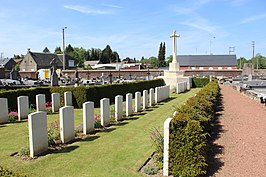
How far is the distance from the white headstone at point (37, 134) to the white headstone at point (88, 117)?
1.79 meters

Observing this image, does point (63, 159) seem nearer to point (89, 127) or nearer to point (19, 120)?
point (89, 127)

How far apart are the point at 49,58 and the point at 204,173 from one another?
2897 inches

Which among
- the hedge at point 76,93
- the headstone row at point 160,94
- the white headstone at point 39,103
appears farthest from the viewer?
the headstone row at point 160,94

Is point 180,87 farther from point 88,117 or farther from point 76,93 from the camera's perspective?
point 88,117

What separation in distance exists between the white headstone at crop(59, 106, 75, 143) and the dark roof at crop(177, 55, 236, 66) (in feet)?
233

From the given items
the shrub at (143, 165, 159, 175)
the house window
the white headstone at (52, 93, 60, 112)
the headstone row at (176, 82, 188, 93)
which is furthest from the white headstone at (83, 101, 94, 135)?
the house window

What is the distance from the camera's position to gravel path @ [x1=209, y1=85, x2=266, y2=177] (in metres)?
5.02

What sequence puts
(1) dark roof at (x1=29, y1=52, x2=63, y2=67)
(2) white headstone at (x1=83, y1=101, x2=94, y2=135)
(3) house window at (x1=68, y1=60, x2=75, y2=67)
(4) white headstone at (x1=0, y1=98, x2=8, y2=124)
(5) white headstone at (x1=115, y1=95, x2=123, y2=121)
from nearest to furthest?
1. (2) white headstone at (x1=83, y1=101, x2=94, y2=135)
2. (4) white headstone at (x1=0, y1=98, x2=8, y2=124)
3. (5) white headstone at (x1=115, y1=95, x2=123, y2=121)
4. (1) dark roof at (x1=29, y1=52, x2=63, y2=67)
5. (3) house window at (x1=68, y1=60, x2=75, y2=67)

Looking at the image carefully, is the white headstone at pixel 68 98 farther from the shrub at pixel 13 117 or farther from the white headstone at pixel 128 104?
the white headstone at pixel 128 104

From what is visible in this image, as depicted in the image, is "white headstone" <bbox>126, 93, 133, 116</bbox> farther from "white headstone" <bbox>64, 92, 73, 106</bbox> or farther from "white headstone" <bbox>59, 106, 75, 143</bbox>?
"white headstone" <bbox>59, 106, 75, 143</bbox>

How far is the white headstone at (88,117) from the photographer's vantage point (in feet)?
26.6

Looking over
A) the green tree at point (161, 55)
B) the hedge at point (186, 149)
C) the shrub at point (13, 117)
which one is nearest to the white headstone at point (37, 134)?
the hedge at point (186, 149)

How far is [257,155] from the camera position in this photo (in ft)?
19.3

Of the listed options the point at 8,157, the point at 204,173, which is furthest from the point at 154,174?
the point at 8,157
